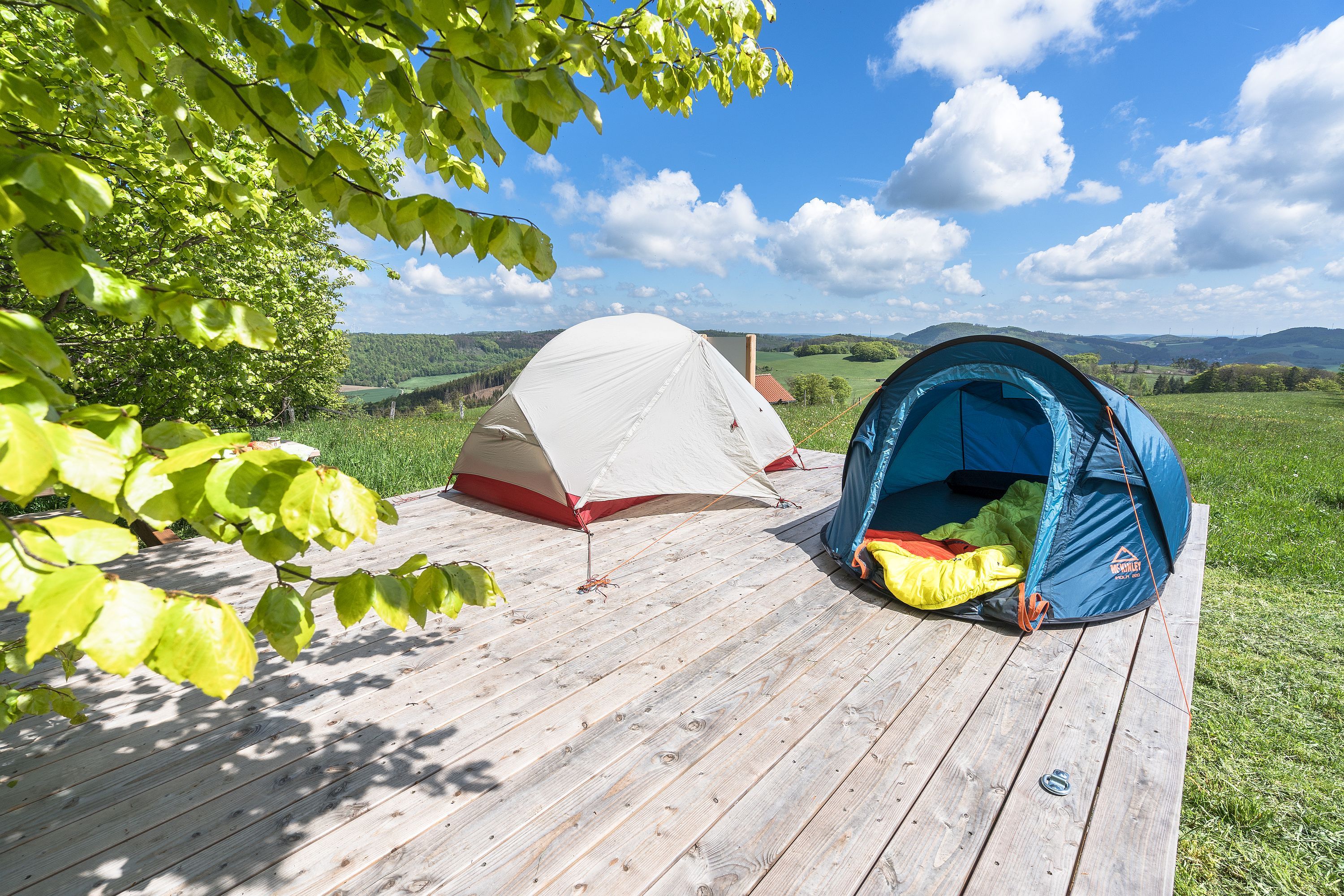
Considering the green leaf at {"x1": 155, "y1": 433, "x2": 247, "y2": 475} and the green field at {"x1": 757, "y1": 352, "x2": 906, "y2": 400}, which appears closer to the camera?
the green leaf at {"x1": 155, "y1": 433, "x2": 247, "y2": 475}

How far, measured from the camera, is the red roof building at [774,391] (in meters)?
19.0

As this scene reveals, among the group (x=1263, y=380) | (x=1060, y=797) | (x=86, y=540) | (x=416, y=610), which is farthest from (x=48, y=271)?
(x=1263, y=380)

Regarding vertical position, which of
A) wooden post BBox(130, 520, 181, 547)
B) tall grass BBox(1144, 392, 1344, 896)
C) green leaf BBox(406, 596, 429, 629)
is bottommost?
tall grass BBox(1144, 392, 1344, 896)

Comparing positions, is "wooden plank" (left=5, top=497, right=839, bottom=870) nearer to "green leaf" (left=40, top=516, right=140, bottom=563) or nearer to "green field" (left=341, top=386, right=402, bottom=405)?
"green leaf" (left=40, top=516, right=140, bottom=563)

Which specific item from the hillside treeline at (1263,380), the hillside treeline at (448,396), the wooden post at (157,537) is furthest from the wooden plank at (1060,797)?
the hillside treeline at (1263,380)

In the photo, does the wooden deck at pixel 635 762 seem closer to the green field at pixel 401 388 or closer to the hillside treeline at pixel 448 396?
the hillside treeline at pixel 448 396

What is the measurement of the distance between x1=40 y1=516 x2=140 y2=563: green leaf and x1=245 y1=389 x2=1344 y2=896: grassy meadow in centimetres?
313

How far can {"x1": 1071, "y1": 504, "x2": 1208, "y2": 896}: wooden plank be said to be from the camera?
73.4 inches

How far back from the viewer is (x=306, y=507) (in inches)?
34.2

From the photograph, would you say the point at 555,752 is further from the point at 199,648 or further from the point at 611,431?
the point at 611,431

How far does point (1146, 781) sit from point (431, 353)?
5311 centimetres

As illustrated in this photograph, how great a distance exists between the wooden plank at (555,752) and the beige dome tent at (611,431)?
1909 millimetres

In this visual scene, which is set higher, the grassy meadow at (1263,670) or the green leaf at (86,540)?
the green leaf at (86,540)

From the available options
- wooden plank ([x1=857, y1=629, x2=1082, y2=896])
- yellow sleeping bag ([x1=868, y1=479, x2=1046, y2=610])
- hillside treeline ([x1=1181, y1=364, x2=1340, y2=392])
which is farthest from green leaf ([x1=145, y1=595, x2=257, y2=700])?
hillside treeline ([x1=1181, y1=364, x2=1340, y2=392])
